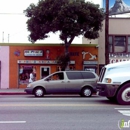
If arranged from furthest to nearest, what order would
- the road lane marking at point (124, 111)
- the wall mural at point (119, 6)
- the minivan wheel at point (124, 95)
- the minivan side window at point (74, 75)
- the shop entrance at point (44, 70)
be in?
the wall mural at point (119, 6) < the shop entrance at point (44, 70) < the minivan side window at point (74, 75) < the minivan wheel at point (124, 95) < the road lane marking at point (124, 111)

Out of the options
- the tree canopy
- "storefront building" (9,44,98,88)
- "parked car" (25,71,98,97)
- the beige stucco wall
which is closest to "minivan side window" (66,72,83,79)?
"parked car" (25,71,98,97)

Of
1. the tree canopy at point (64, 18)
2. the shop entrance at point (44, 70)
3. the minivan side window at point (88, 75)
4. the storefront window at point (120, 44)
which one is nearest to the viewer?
the minivan side window at point (88, 75)

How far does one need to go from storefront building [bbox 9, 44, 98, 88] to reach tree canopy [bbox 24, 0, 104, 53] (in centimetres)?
220

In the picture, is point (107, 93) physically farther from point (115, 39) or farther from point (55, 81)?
point (115, 39)

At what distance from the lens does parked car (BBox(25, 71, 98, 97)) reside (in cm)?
1856

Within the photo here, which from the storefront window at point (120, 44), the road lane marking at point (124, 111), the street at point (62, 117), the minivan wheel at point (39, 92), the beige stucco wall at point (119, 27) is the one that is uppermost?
the beige stucco wall at point (119, 27)

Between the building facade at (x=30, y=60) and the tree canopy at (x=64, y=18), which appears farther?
the building facade at (x=30, y=60)

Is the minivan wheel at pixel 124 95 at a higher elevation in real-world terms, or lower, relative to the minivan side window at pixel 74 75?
lower

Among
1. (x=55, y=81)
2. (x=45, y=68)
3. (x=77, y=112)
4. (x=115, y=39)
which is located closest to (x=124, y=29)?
(x=115, y=39)

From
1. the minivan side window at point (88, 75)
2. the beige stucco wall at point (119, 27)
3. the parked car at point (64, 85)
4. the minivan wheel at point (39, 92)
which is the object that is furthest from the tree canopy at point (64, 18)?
the minivan wheel at point (39, 92)

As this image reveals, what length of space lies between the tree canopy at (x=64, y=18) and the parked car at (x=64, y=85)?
15.7ft

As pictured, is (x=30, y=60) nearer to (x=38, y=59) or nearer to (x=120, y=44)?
(x=38, y=59)

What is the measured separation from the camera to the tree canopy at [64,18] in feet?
73.2

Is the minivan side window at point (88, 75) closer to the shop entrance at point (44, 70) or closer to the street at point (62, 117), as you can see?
the street at point (62, 117)
